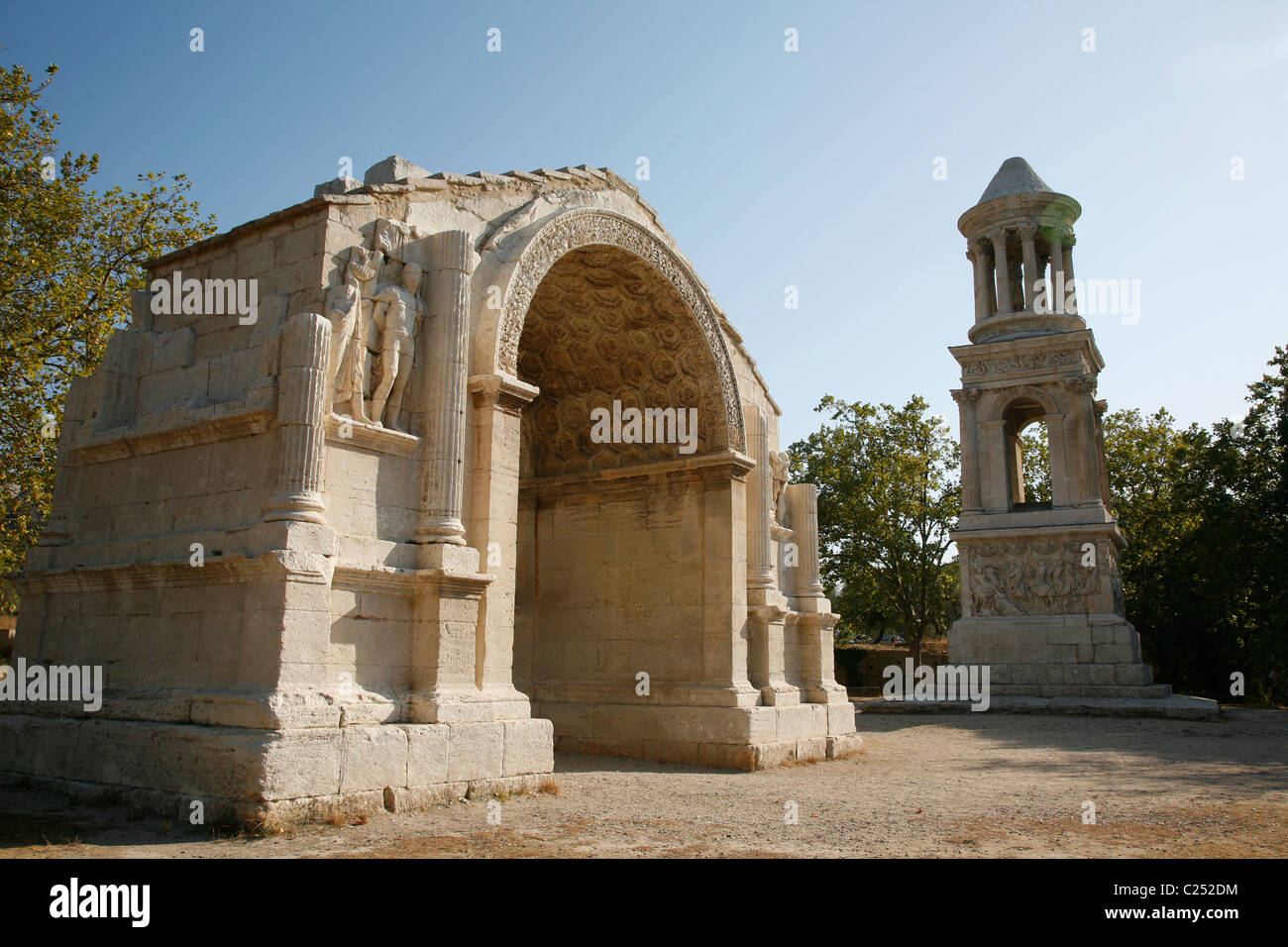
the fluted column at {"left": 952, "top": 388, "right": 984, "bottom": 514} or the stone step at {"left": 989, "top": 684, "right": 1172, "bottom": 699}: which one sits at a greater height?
the fluted column at {"left": 952, "top": 388, "right": 984, "bottom": 514}

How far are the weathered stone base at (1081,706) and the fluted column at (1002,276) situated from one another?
10057 mm

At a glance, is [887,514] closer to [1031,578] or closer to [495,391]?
[1031,578]

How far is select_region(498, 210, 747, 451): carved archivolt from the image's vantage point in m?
9.38

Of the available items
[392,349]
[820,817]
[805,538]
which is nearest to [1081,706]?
[805,538]

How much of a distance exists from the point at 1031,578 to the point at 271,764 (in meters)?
19.5

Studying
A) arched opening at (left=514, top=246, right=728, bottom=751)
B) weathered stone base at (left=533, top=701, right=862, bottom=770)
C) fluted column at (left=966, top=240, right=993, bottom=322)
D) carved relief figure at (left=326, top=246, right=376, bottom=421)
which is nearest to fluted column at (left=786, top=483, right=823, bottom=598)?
weathered stone base at (left=533, top=701, right=862, bottom=770)

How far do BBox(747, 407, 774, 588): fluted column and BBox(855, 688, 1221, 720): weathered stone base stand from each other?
960 cm

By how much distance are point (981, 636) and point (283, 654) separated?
18.6 metres

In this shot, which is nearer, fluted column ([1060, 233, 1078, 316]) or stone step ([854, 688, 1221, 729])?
stone step ([854, 688, 1221, 729])

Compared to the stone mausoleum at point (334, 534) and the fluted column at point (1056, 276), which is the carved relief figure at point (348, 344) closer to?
the stone mausoleum at point (334, 534)

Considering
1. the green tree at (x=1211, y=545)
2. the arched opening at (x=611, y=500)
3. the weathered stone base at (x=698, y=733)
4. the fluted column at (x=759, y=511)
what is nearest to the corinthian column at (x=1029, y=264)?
the green tree at (x=1211, y=545)

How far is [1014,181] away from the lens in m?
25.6

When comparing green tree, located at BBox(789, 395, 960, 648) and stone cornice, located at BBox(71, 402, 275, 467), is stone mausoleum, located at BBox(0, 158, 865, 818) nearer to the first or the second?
stone cornice, located at BBox(71, 402, 275, 467)

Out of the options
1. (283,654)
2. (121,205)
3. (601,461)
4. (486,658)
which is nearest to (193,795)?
(283,654)
